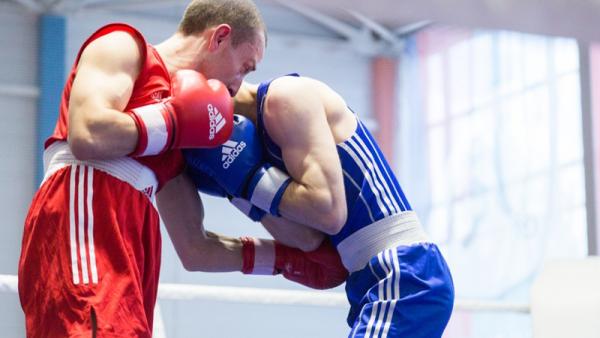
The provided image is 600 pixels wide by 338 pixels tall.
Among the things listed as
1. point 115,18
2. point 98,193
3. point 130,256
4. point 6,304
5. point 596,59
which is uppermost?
point 115,18

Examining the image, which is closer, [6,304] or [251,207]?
[251,207]

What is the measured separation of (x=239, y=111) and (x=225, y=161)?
0.66 ft

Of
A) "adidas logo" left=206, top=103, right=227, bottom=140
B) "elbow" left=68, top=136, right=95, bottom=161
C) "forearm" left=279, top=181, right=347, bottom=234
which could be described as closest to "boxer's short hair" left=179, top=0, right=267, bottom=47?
"adidas logo" left=206, top=103, right=227, bottom=140

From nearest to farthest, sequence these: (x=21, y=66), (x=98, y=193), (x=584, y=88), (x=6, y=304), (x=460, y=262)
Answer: (x=98, y=193) → (x=584, y=88) → (x=6, y=304) → (x=21, y=66) → (x=460, y=262)

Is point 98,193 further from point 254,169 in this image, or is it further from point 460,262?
point 460,262

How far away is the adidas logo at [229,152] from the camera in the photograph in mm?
2111

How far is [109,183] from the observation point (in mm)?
1889

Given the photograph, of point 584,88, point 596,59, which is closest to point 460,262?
point 596,59

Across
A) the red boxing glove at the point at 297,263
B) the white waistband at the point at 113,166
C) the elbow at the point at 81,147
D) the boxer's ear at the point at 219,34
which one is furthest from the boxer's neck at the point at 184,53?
the red boxing glove at the point at 297,263

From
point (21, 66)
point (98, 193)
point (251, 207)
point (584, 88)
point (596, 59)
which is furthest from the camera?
point (21, 66)

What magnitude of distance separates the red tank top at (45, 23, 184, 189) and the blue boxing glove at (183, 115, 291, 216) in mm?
113

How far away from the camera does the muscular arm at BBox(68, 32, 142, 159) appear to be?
1788 mm

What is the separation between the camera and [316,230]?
2246mm

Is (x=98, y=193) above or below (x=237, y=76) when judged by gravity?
below
